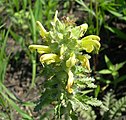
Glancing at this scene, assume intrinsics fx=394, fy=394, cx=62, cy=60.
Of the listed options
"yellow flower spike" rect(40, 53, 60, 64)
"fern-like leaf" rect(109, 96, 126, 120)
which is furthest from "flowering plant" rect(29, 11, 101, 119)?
"fern-like leaf" rect(109, 96, 126, 120)

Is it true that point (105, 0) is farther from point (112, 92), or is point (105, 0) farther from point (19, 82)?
point (19, 82)

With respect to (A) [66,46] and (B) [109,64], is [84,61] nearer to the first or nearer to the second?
(A) [66,46]

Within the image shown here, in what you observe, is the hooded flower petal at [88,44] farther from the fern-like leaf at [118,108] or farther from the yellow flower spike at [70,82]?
the fern-like leaf at [118,108]

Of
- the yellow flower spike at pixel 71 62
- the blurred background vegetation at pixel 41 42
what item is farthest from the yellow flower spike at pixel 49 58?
the blurred background vegetation at pixel 41 42

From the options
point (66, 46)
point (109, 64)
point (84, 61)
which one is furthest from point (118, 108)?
point (66, 46)

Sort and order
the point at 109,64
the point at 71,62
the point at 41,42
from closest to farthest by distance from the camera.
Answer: the point at 71,62, the point at 109,64, the point at 41,42

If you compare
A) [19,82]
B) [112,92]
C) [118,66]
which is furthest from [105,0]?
[19,82]
